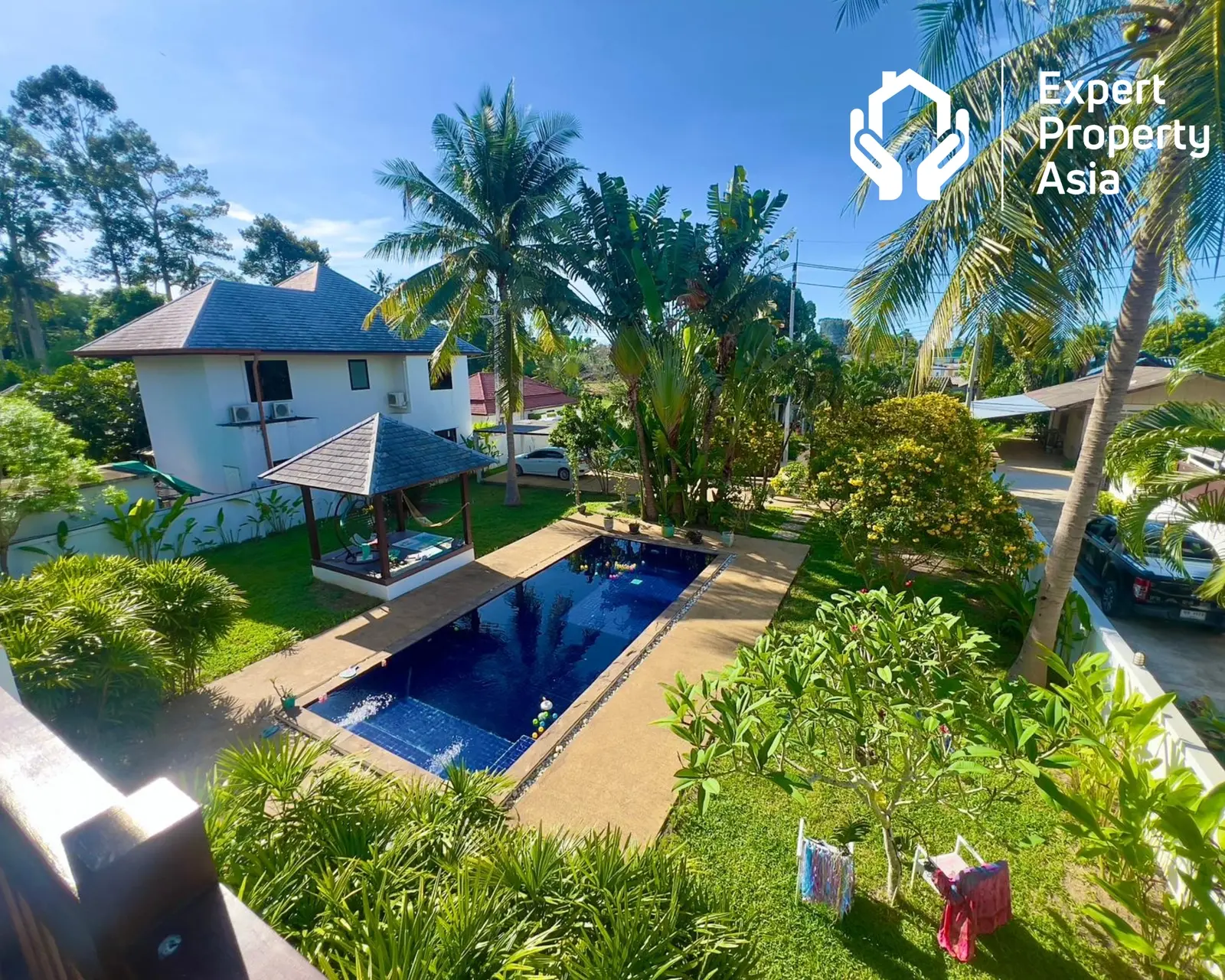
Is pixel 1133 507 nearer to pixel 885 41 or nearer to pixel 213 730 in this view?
pixel 885 41

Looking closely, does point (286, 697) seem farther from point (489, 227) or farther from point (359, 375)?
point (359, 375)

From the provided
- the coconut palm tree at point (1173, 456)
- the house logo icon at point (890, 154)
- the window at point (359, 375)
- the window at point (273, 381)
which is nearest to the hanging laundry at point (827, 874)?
the coconut palm tree at point (1173, 456)

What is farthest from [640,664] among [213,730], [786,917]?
[213,730]

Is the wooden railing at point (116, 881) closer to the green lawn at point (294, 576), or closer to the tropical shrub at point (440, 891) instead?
the tropical shrub at point (440, 891)

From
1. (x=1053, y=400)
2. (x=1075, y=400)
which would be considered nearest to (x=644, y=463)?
(x=1075, y=400)

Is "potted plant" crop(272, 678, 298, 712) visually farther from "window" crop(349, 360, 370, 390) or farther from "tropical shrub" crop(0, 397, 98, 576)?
"window" crop(349, 360, 370, 390)
